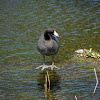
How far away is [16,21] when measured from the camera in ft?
56.8

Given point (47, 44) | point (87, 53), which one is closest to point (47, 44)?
point (47, 44)

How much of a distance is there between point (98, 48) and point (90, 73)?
9.37ft

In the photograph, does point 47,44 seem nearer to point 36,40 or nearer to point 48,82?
point 48,82

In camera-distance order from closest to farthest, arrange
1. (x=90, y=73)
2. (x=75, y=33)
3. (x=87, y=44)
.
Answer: (x=90, y=73)
(x=87, y=44)
(x=75, y=33)

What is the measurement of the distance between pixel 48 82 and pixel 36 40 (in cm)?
497

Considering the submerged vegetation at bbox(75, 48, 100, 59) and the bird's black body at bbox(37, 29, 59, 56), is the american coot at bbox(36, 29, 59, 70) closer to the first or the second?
the bird's black body at bbox(37, 29, 59, 56)

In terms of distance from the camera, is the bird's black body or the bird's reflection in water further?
the bird's black body

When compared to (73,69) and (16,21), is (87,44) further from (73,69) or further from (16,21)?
(16,21)

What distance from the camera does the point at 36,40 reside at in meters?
14.6

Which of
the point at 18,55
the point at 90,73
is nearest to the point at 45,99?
the point at 90,73

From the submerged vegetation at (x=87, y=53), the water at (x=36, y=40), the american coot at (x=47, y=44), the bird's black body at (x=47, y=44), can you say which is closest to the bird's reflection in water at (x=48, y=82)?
the water at (x=36, y=40)

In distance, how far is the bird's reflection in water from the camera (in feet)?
30.7

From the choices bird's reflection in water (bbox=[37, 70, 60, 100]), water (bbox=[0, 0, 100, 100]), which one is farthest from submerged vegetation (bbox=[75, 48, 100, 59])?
bird's reflection in water (bbox=[37, 70, 60, 100])

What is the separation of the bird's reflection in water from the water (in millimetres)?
45
